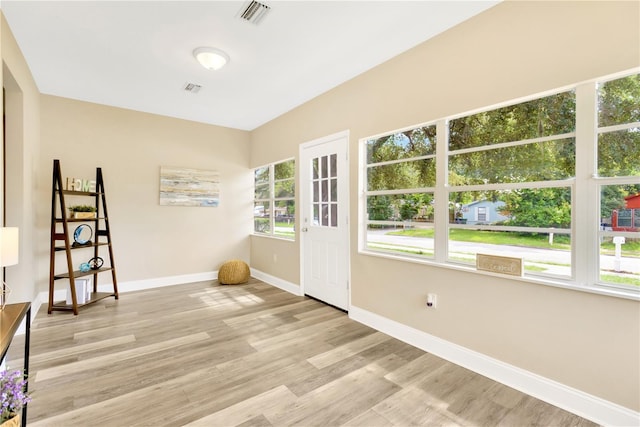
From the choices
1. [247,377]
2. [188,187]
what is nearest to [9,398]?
[247,377]

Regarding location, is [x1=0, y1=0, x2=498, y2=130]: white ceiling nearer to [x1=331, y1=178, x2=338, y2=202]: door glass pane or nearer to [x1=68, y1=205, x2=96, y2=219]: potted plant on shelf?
[x1=331, y1=178, x2=338, y2=202]: door glass pane

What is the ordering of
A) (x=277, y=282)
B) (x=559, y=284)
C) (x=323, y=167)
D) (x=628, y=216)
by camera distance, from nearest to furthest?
(x=628, y=216) → (x=559, y=284) → (x=323, y=167) → (x=277, y=282)

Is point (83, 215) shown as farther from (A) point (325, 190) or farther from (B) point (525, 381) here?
(B) point (525, 381)

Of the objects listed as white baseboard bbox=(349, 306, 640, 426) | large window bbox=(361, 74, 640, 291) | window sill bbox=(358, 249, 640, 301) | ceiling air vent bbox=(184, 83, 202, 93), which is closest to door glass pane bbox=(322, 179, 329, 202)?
large window bbox=(361, 74, 640, 291)

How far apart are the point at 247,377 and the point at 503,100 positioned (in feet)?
9.12

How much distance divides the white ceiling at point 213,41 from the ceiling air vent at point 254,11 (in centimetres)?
4

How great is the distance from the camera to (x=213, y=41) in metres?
2.66

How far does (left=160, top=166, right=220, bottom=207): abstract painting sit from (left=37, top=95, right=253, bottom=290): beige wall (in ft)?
0.30

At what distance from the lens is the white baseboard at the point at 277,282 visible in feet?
14.3

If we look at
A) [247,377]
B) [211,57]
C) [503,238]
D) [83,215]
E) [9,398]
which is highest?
[211,57]

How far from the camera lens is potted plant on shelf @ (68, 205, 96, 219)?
12.3ft

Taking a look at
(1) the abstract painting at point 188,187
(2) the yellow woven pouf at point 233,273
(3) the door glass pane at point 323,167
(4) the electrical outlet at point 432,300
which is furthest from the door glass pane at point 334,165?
(1) the abstract painting at point 188,187

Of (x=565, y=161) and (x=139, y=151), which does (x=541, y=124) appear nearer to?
(x=565, y=161)

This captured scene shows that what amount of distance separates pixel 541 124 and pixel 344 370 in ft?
7.52
